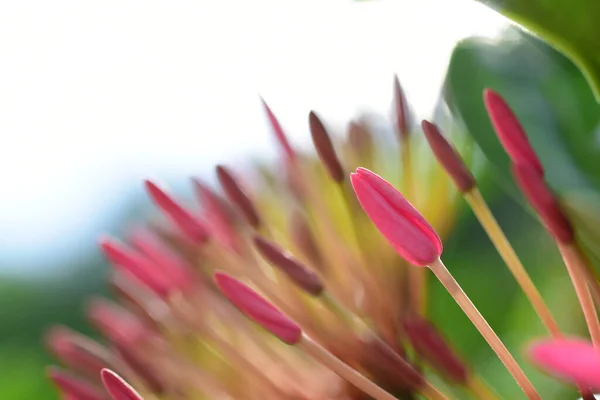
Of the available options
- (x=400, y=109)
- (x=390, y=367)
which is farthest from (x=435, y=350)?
(x=400, y=109)

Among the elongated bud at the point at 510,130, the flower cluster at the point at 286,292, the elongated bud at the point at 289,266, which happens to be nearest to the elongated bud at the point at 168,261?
the flower cluster at the point at 286,292

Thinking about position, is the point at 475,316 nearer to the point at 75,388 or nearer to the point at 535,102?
the point at 535,102

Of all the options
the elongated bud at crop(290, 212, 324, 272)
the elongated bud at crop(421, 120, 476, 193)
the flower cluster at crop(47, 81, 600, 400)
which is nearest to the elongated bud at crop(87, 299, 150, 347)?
the flower cluster at crop(47, 81, 600, 400)

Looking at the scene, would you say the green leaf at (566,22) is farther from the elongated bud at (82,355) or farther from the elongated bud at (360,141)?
the elongated bud at (82,355)

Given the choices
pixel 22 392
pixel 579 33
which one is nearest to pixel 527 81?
pixel 579 33

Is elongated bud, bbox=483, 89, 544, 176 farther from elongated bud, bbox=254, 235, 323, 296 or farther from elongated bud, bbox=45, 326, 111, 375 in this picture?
elongated bud, bbox=45, 326, 111, 375

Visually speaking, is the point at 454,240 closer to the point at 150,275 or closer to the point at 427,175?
the point at 427,175
